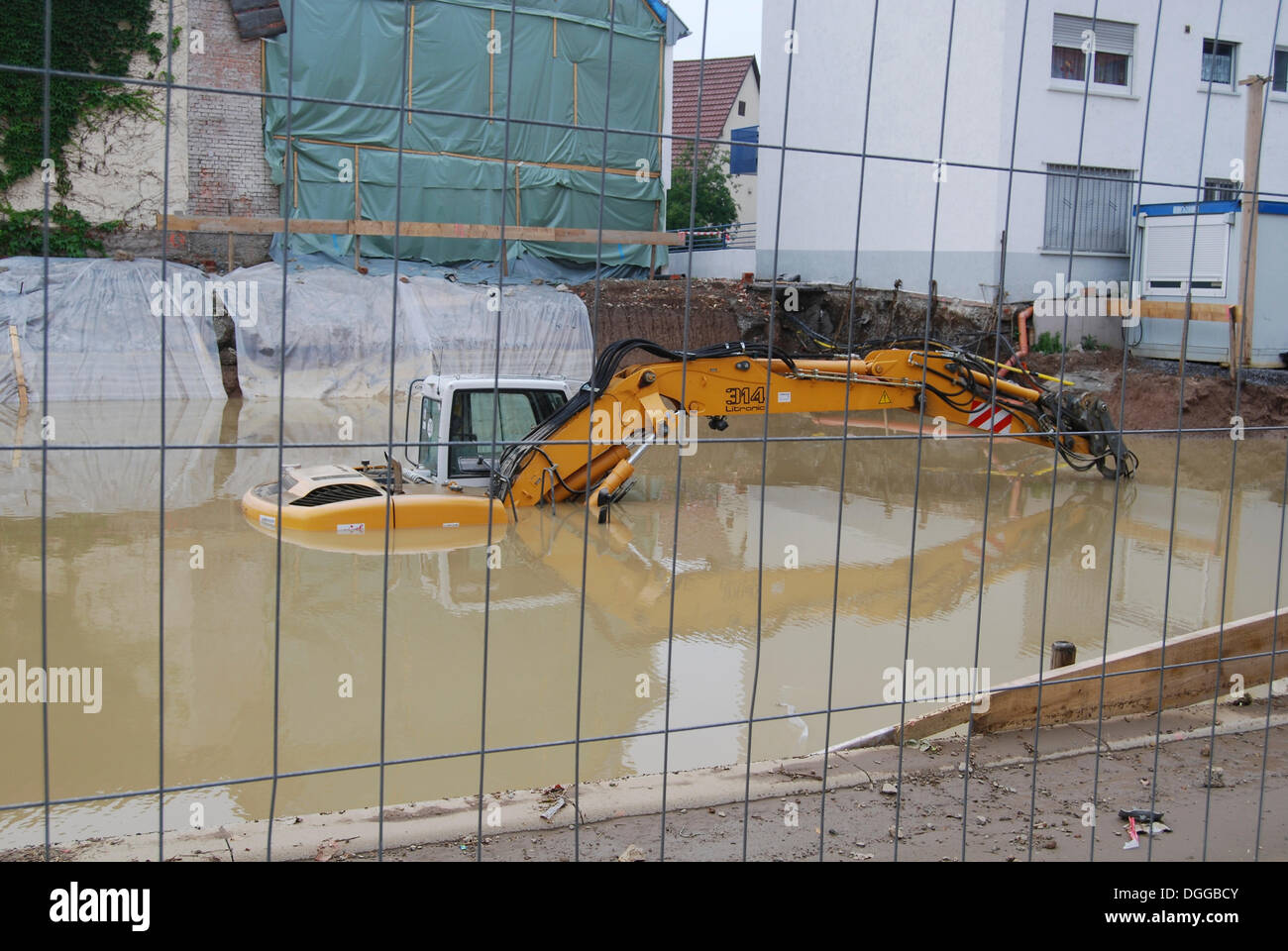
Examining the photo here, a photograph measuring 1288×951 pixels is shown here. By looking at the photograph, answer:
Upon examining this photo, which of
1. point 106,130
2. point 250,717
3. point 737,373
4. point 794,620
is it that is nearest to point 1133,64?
point 737,373

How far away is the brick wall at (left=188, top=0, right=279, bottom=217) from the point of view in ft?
63.5

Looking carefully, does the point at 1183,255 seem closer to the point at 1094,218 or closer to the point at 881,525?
the point at 1094,218

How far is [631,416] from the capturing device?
30.4 ft

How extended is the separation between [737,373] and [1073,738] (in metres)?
5.85

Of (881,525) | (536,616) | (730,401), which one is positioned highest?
(730,401)

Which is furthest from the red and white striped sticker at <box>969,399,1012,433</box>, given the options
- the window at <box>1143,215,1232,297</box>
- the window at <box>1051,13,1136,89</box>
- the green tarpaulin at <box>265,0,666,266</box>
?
the green tarpaulin at <box>265,0,666,266</box>

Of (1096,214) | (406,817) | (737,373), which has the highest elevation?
(1096,214)

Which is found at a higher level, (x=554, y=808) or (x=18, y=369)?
(x=18, y=369)

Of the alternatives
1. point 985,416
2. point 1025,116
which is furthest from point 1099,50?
point 985,416

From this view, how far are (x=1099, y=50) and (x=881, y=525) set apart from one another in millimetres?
11171

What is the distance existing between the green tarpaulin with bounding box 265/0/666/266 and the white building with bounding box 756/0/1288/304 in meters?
4.41

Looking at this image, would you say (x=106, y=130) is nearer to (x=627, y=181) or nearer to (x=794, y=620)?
(x=627, y=181)

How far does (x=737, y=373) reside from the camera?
9688 millimetres
